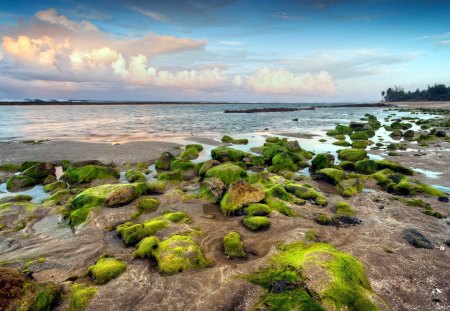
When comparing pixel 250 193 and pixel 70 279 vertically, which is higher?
pixel 250 193

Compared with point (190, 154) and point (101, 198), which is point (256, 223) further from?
point (190, 154)

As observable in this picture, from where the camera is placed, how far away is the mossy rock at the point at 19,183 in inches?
482

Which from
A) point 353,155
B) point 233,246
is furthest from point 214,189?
point 353,155

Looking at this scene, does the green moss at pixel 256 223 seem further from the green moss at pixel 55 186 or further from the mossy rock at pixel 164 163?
the green moss at pixel 55 186

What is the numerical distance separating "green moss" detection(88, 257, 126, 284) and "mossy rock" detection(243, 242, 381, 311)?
282cm

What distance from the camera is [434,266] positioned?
626 cm

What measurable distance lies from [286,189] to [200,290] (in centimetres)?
669

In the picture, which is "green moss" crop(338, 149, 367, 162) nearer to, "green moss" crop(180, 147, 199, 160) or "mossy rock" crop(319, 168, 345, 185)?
"mossy rock" crop(319, 168, 345, 185)

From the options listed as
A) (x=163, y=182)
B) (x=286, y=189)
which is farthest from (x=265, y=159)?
(x=163, y=182)

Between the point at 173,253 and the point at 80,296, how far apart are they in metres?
2.06

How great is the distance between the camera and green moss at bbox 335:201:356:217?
9.13 m

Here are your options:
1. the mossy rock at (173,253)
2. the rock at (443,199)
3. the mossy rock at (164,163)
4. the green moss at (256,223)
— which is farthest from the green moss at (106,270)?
the rock at (443,199)

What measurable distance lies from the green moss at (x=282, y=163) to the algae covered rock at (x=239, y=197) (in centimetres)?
509

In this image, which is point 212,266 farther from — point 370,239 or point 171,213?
point 370,239
